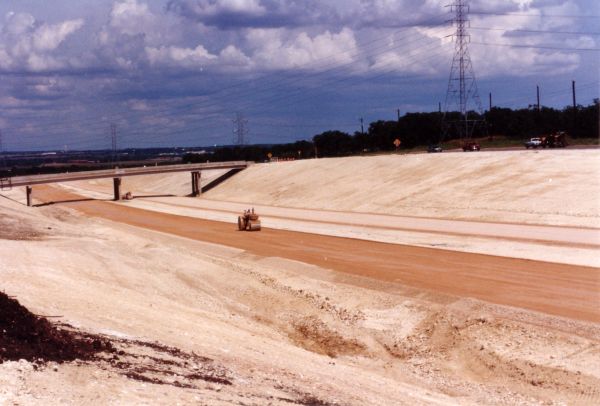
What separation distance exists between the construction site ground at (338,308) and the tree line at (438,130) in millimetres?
61290

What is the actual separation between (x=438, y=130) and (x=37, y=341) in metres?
125

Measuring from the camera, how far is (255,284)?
84.6 ft

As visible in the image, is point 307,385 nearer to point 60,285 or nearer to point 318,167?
point 60,285

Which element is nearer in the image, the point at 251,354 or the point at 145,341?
the point at 145,341

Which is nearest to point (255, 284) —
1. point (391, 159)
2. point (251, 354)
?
point (251, 354)

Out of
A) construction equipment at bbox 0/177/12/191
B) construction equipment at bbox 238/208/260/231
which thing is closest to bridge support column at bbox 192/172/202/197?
construction equipment at bbox 0/177/12/191

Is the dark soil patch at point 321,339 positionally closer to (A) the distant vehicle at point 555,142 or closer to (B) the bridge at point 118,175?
(A) the distant vehicle at point 555,142

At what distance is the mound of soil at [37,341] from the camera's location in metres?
10.8

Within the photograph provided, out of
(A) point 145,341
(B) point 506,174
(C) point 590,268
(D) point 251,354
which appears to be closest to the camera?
(A) point 145,341

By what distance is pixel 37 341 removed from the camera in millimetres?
11469

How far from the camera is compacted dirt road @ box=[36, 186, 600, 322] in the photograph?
76.7 ft

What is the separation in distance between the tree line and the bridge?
2342cm

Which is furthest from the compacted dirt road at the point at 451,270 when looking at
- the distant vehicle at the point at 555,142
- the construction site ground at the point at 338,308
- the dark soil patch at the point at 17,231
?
the distant vehicle at the point at 555,142

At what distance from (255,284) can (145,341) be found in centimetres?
1221
